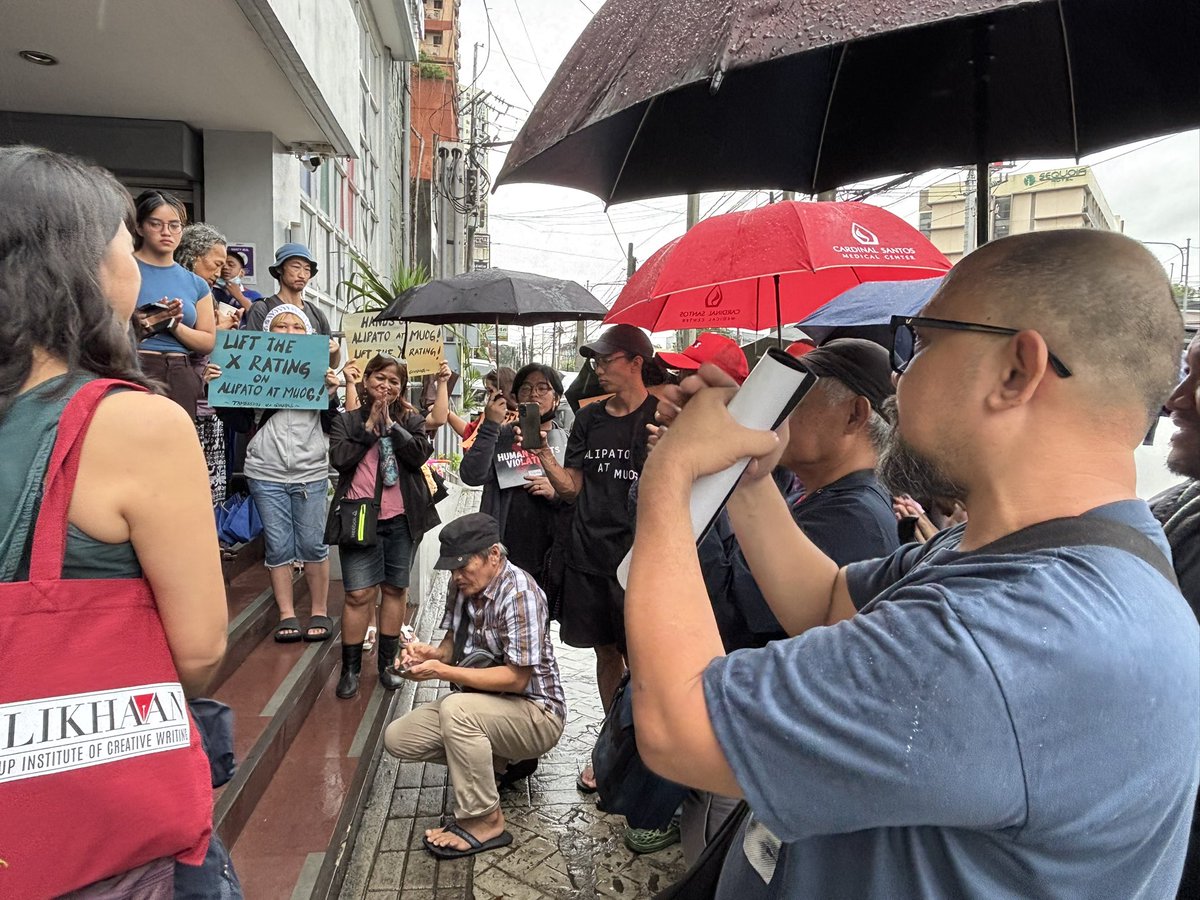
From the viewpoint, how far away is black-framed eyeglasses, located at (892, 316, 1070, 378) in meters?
1.02

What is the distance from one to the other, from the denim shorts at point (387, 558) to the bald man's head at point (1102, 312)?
424cm

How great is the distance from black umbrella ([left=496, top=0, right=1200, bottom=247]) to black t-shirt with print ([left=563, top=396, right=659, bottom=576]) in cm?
210

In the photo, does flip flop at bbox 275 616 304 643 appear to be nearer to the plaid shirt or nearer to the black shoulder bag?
the black shoulder bag

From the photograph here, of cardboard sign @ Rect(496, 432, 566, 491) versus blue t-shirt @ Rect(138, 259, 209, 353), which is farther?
cardboard sign @ Rect(496, 432, 566, 491)

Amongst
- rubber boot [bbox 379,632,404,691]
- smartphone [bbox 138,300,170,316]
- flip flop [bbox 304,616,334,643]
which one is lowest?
rubber boot [bbox 379,632,404,691]

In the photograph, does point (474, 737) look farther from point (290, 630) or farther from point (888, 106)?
point (888, 106)

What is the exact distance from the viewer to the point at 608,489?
4.29 meters

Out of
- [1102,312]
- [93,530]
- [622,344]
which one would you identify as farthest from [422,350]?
[1102,312]

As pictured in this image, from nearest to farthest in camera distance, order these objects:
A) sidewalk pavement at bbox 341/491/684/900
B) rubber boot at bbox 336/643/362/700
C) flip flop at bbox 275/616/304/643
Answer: sidewalk pavement at bbox 341/491/684/900, rubber boot at bbox 336/643/362/700, flip flop at bbox 275/616/304/643

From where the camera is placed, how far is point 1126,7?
65.7 inches

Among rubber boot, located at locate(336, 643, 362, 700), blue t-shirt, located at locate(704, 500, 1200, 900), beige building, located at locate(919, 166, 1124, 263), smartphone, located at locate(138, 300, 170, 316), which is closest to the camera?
blue t-shirt, located at locate(704, 500, 1200, 900)

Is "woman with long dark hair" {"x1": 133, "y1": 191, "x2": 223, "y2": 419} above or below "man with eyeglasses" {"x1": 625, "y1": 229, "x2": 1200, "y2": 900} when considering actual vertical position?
above

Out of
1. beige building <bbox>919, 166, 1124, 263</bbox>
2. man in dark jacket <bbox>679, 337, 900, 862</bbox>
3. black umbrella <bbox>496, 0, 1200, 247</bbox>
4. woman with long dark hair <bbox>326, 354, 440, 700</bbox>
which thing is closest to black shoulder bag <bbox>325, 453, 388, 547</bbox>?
woman with long dark hair <bbox>326, 354, 440, 700</bbox>

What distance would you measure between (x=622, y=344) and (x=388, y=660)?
2547 mm
